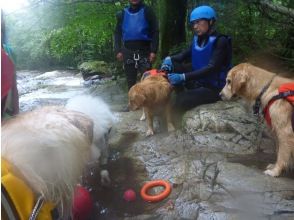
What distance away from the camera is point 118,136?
6.13 metres

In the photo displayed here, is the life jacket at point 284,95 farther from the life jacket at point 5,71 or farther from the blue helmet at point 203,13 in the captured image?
the life jacket at point 5,71

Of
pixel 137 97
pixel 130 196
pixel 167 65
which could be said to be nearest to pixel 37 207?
pixel 130 196

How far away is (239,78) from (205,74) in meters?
1.14

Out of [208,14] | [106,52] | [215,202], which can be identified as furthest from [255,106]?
[106,52]

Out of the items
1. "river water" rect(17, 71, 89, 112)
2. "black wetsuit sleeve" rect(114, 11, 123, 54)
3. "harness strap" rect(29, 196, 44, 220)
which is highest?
"black wetsuit sleeve" rect(114, 11, 123, 54)

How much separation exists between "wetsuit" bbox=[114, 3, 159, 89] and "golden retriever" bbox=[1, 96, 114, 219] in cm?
497

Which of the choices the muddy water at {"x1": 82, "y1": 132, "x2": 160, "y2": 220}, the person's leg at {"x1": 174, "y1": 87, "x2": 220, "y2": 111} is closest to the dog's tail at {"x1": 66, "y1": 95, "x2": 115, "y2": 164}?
the muddy water at {"x1": 82, "y1": 132, "x2": 160, "y2": 220}

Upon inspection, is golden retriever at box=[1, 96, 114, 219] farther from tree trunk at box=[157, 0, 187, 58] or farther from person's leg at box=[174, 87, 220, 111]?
tree trunk at box=[157, 0, 187, 58]

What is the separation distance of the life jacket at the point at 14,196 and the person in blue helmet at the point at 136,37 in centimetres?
547

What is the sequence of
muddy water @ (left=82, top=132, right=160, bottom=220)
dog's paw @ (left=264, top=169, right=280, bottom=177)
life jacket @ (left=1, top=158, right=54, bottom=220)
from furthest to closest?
1. dog's paw @ (left=264, top=169, right=280, bottom=177)
2. muddy water @ (left=82, top=132, right=160, bottom=220)
3. life jacket @ (left=1, top=158, right=54, bottom=220)

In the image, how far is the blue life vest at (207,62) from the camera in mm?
5899

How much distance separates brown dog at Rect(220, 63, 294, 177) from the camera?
425 centimetres

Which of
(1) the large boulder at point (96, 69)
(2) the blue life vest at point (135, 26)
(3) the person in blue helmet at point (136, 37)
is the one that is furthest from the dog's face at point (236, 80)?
(1) the large boulder at point (96, 69)

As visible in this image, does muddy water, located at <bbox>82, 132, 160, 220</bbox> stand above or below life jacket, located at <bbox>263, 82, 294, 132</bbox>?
below
